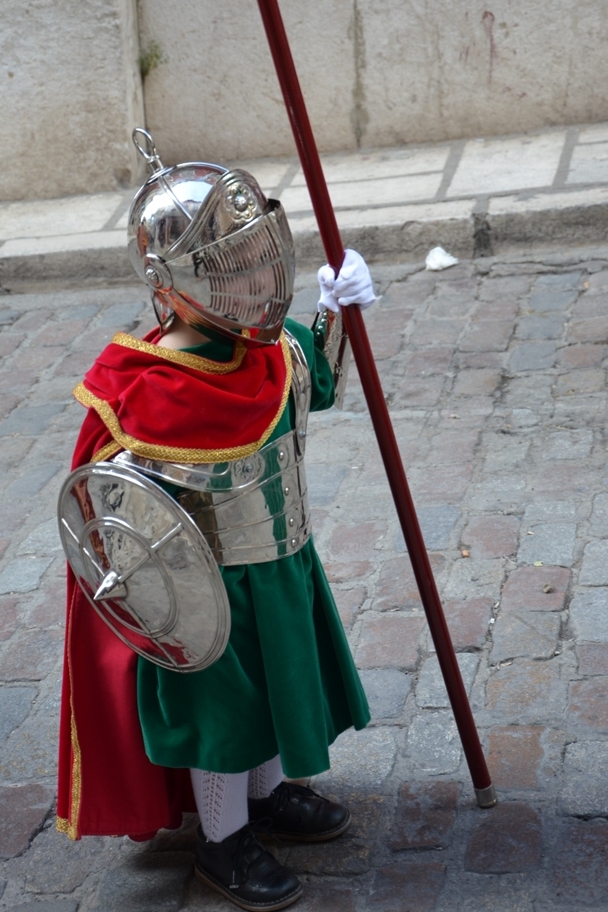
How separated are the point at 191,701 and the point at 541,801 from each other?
807 millimetres

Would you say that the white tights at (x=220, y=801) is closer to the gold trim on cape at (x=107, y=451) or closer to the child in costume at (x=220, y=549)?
the child in costume at (x=220, y=549)

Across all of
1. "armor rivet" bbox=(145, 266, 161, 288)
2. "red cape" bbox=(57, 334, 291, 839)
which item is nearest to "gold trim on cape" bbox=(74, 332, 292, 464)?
"red cape" bbox=(57, 334, 291, 839)

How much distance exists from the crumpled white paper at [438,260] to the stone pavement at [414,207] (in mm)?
49

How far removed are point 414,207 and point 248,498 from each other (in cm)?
411

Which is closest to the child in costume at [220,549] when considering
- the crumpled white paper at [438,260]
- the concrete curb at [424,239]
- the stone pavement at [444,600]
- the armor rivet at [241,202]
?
the armor rivet at [241,202]

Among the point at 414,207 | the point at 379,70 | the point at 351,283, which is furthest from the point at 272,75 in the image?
the point at 351,283

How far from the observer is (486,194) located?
6.04 m

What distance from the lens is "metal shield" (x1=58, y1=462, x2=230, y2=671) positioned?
6.72 feet

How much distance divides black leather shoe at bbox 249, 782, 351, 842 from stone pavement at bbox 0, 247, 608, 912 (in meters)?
0.03

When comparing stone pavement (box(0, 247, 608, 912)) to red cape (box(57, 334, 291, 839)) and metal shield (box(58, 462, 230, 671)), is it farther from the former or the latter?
metal shield (box(58, 462, 230, 671))

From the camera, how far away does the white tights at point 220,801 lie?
7.63ft

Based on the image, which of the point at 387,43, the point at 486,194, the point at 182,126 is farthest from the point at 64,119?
the point at 486,194

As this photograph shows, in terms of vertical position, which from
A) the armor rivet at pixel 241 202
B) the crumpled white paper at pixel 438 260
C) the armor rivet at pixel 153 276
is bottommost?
the crumpled white paper at pixel 438 260

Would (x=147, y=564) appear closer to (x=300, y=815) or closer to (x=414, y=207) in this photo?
(x=300, y=815)
